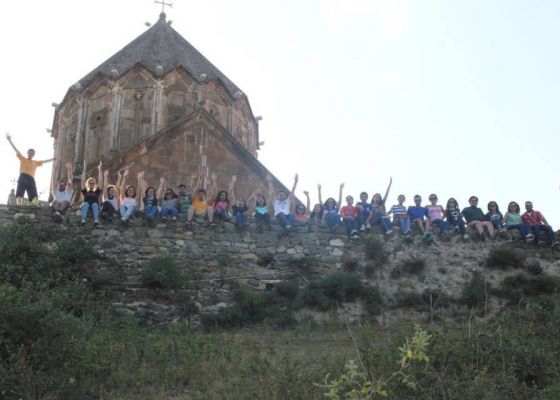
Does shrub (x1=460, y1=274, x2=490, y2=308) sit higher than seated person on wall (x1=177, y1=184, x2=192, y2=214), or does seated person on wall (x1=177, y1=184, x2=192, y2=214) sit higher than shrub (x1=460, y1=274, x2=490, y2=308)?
seated person on wall (x1=177, y1=184, x2=192, y2=214)

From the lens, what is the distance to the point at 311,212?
13.1 metres

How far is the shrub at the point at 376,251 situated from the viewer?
12.0m

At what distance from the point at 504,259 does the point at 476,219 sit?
916 millimetres

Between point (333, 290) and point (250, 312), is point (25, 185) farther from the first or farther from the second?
point (333, 290)

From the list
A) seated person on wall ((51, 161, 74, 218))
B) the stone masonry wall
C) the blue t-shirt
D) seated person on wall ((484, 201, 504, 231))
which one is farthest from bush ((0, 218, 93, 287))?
seated person on wall ((484, 201, 504, 231))

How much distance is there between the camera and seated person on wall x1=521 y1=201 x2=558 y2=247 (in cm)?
1275

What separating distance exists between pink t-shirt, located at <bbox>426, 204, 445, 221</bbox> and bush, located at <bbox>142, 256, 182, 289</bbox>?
4.43m

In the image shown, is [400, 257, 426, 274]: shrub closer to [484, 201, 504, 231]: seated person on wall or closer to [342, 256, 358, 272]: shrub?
[342, 256, 358, 272]: shrub

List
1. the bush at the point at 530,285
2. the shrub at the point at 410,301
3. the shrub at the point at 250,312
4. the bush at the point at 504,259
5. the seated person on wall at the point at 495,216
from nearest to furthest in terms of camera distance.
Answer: the shrub at the point at 250,312 → the shrub at the point at 410,301 → the bush at the point at 530,285 → the bush at the point at 504,259 → the seated person on wall at the point at 495,216

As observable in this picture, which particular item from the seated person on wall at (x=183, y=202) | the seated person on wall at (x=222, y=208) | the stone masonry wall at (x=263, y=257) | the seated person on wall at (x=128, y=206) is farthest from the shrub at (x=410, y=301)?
the seated person on wall at (x=128, y=206)

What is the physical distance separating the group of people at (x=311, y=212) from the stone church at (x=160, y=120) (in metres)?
2.53

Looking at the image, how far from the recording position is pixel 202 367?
7.53 m

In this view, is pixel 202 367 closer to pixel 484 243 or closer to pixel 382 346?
pixel 382 346

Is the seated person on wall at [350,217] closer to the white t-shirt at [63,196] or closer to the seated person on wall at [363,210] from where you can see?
the seated person on wall at [363,210]
